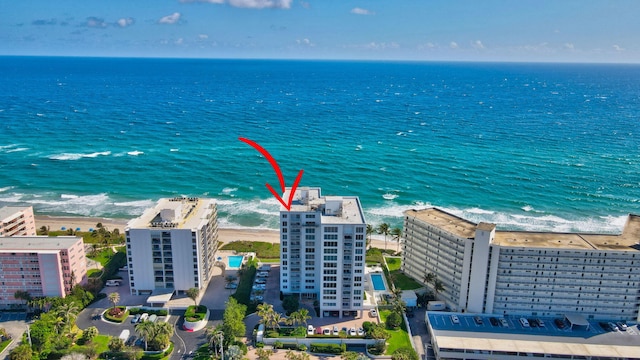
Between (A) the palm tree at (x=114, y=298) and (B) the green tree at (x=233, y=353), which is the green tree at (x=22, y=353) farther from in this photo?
(B) the green tree at (x=233, y=353)

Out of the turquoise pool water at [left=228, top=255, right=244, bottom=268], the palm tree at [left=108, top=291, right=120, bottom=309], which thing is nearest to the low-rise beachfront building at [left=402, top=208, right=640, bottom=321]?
the turquoise pool water at [left=228, top=255, right=244, bottom=268]

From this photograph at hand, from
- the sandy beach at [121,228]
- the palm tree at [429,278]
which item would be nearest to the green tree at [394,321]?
the palm tree at [429,278]

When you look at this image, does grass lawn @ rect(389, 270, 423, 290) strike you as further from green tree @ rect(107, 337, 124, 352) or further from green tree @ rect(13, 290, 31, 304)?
green tree @ rect(13, 290, 31, 304)

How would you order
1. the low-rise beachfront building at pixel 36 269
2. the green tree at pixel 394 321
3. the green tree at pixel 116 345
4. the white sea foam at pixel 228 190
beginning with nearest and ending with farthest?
1. the green tree at pixel 116 345
2. the green tree at pixel 394 321
3. the low-rise beachfront building at pixel 36 269
4. the white sea foam at pixel 228 190

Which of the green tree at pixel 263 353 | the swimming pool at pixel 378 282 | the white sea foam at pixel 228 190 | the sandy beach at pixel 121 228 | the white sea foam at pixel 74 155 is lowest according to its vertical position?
the green tree at pixel 263 353

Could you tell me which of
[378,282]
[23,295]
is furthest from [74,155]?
[378,282]

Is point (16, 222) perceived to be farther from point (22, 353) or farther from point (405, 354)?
point (405, 354)

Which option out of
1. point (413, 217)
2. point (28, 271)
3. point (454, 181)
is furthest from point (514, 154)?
point (28, 271)
